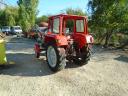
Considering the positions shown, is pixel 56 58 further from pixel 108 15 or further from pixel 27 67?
pixel 108 15

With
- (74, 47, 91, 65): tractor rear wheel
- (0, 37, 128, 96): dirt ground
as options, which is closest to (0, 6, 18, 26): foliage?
(0, 37, 128, 96): dirt ground

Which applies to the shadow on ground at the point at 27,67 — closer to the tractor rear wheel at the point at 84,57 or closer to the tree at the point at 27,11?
the tractor rear wheel at the point at 84,57

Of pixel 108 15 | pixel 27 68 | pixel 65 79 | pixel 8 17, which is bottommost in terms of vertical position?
pixel 65 79

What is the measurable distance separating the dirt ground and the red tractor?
0.39 m

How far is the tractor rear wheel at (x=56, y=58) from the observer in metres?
10.4

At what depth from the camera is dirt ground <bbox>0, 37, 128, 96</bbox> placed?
27.8ft

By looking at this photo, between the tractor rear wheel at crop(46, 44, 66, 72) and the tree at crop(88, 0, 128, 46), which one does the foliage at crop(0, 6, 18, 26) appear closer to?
the tree at crop(88, 0, 128, 46)

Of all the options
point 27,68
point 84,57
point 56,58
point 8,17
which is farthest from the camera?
point 8,17

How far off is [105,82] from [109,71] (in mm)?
1674

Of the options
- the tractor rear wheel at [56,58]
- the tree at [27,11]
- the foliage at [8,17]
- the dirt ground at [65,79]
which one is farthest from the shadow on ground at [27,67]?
the foliage at [8,17]

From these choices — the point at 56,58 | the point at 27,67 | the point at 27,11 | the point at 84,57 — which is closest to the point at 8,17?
the point at 27,11

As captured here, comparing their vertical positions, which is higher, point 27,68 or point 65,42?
point 65,42

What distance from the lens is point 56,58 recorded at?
10.6 m

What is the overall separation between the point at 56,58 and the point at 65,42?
708 mm
